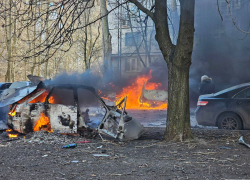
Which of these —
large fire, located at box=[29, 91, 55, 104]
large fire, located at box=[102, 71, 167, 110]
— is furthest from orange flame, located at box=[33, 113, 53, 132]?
large fire, located at box=[102, 71, 167, 110]

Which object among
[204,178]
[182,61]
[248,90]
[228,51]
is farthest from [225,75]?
[204,178]

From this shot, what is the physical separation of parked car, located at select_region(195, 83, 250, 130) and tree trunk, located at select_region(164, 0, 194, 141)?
2.39 m

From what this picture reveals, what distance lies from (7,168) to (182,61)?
4397 mm

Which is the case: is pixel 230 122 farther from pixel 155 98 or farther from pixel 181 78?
pixel 155 98

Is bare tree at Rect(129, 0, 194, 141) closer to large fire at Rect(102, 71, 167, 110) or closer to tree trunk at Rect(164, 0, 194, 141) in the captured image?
tree trunk at Rect(164, 0, 194, 141)

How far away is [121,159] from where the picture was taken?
5.07 meters

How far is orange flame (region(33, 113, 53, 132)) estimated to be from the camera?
7.03m

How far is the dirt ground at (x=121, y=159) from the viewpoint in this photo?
409cm

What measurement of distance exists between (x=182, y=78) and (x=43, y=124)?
12.8ft

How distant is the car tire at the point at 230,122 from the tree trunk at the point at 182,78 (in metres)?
2.54

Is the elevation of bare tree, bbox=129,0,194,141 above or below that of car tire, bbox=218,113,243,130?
above

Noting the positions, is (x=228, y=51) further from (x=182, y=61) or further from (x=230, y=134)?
(x=182, y=61)

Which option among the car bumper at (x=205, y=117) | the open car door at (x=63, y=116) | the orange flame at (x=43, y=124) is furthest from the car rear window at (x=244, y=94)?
the orange flame at (x=43, y=124)

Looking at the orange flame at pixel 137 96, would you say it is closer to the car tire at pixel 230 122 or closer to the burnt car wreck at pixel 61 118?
the car tire at pixel 230 122
